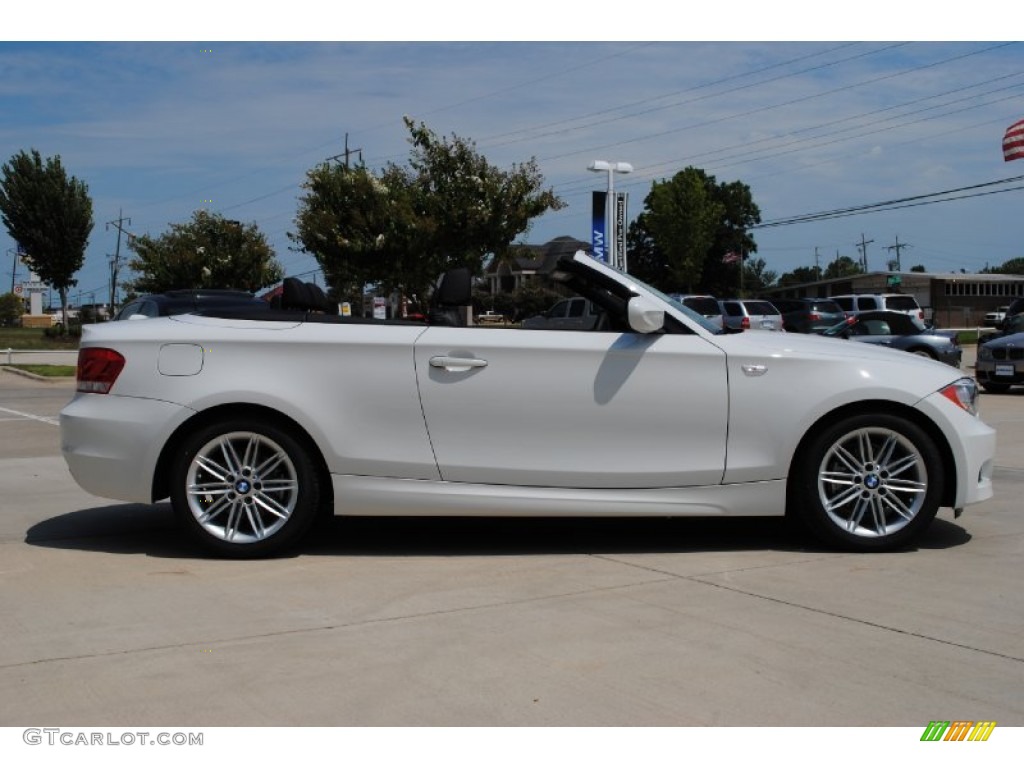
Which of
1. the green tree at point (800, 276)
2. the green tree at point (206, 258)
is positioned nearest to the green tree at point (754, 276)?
the green tree at point (800, 276)

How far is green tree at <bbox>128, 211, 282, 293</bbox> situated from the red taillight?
1786 inches

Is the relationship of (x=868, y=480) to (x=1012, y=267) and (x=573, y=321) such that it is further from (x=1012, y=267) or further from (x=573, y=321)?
(x=1012, y=267)

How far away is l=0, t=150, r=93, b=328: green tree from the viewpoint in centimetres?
4750

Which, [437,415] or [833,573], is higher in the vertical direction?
[437,415]

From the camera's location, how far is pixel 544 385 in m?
5.81

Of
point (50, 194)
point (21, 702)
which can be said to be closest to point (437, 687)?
point (21, 702)

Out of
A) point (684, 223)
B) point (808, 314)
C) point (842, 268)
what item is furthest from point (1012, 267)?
point (808, 314)

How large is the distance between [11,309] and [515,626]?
15258cm

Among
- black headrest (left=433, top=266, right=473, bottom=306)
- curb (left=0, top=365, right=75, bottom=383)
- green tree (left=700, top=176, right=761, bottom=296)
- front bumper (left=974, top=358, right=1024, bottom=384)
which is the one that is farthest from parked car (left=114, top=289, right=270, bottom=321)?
green tree (left=700, top=176, right=761, bottom=296)

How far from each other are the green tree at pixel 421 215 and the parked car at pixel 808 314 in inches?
348

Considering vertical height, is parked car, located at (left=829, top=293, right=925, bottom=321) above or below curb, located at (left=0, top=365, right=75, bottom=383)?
above

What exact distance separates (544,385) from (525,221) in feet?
109

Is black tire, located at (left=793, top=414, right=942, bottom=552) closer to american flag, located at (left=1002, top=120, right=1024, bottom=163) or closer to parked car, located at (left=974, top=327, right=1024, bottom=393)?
parked car, located at (left=974, top=327, right=1024, bottom=393)
